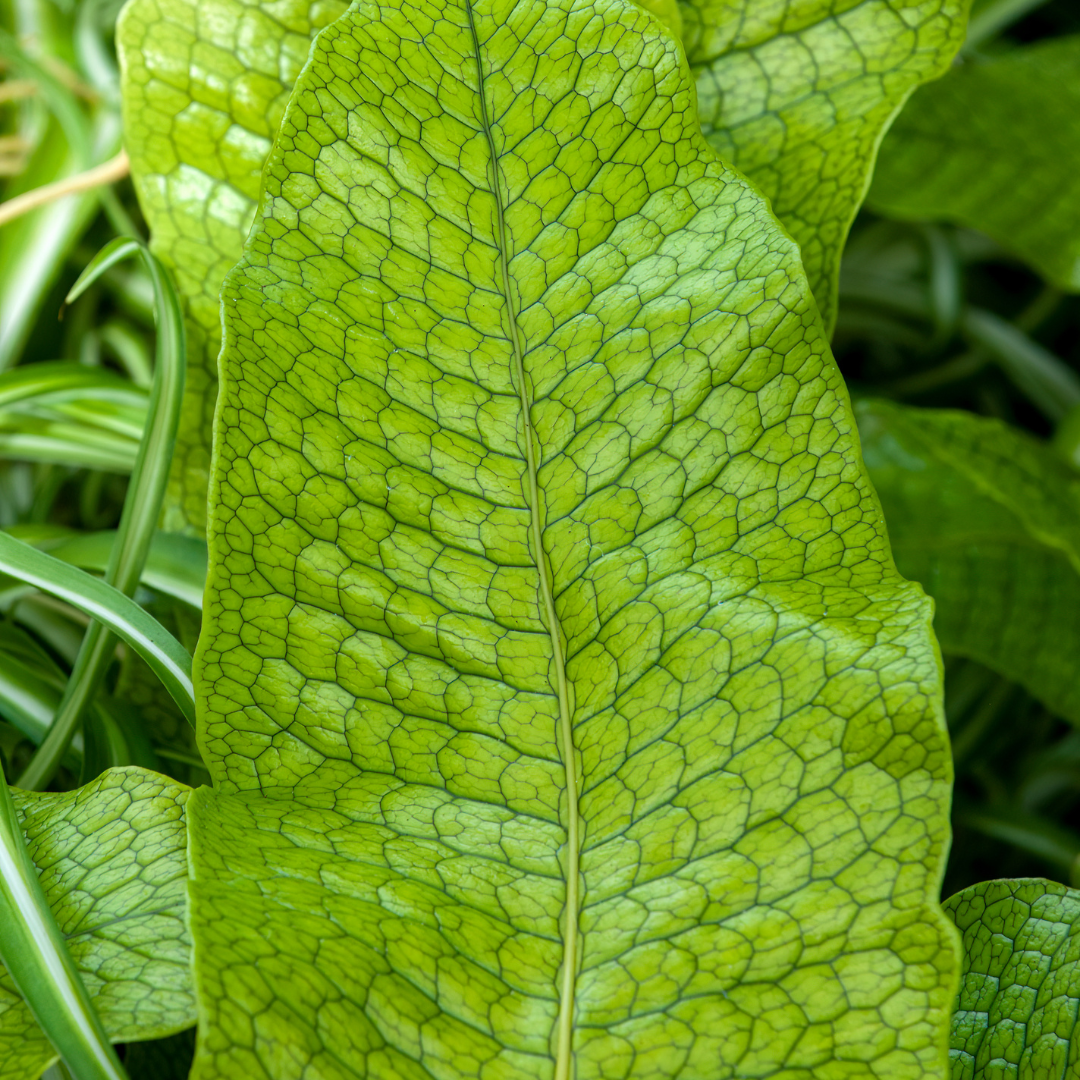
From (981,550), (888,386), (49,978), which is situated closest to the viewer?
(49,978)

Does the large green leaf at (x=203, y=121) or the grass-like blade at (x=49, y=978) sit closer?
the grass-like blade at (x=49, y=978)

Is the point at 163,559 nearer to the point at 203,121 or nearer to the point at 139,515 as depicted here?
the point at 139,515

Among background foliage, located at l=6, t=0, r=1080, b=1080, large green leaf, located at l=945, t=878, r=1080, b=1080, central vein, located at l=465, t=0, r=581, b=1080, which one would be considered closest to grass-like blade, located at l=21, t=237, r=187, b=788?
background foliage, located at l=6, t=0, r=1080, b=1080

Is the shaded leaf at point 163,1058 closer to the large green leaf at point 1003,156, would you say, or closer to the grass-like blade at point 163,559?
the grass-like blade at point 163,559

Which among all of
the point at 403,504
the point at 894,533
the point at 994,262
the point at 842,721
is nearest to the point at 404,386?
the point at 403,504

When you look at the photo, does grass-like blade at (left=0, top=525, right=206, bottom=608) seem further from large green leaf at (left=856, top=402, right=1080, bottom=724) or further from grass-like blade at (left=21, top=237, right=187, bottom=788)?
large green leaf at (left=856, top=402, right=1080, bottom=724)

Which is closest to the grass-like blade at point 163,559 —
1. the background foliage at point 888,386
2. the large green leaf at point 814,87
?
the background foliage at point 888,386

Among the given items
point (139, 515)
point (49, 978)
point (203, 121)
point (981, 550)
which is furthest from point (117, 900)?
point (981, 550)
